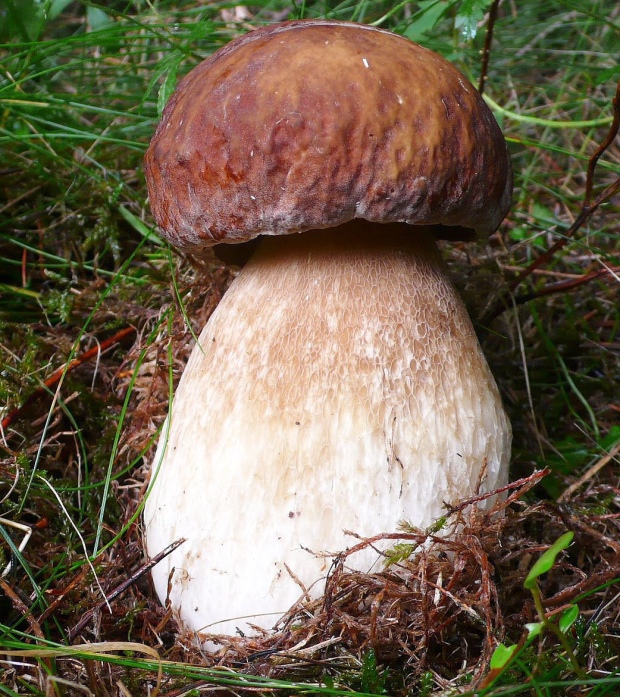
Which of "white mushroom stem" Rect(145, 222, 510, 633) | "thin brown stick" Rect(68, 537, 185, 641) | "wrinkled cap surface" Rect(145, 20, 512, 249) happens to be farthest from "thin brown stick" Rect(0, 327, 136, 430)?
"wrinkled cap surface" Rect(145, 20, 512, 249)

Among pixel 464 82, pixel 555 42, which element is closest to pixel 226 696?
pixel 464 82

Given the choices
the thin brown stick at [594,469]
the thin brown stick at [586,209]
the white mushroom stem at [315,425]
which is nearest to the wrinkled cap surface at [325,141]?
the white mushroom stem at [315,425]

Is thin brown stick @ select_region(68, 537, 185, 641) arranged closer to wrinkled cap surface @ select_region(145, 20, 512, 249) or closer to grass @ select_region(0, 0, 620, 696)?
grass @ select_region(0, 0, 620, 696)

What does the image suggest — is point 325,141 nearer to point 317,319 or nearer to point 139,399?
point 317,319

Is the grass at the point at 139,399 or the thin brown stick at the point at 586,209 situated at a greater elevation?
the thin brown stick at the point at 586,209

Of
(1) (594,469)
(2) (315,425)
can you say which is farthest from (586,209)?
(2) (315,425)

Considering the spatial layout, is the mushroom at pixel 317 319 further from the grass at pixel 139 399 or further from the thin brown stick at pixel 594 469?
the thin brown stick at pixel 594 469
